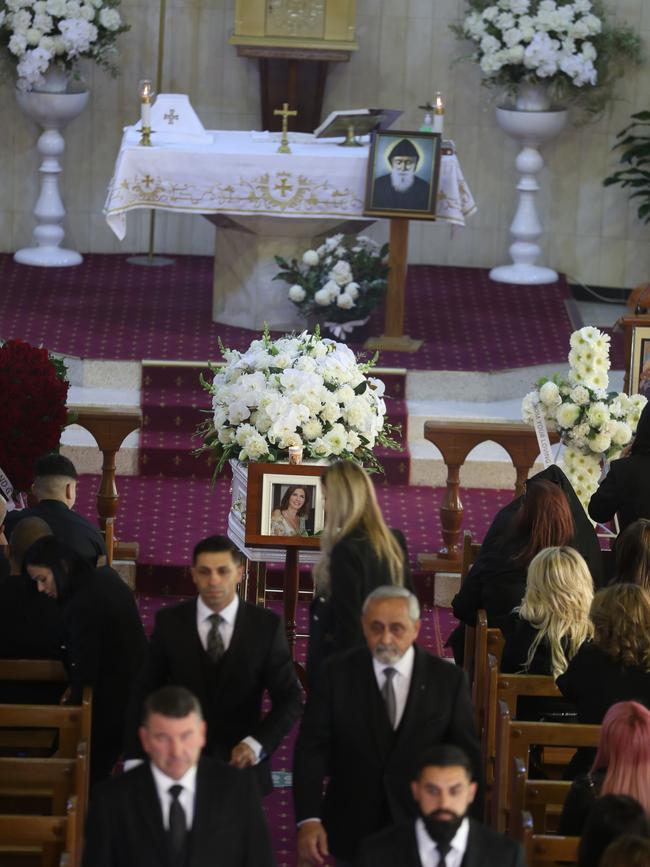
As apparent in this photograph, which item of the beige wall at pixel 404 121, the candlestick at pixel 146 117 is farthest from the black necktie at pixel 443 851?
the beige wall at pixel 404 121

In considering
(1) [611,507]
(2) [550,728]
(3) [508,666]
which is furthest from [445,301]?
(2) [550,728]

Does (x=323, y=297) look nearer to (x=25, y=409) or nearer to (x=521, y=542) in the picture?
(x=25, y=409)

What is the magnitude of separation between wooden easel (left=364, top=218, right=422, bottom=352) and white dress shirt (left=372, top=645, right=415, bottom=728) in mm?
6683

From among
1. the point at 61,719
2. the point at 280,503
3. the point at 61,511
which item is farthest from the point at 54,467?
the point at 61,719

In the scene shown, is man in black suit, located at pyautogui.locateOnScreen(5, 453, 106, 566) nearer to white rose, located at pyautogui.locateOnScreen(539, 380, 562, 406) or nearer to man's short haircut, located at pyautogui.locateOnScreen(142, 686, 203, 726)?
white rose, located at pyautogui.locateOnScreen(539, 380, 562, 406)

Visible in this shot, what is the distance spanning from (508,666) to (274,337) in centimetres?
593

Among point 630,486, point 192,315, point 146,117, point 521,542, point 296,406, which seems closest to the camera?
point 521,542

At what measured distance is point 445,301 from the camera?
1376 cm

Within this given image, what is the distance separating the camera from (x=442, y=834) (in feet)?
13.8

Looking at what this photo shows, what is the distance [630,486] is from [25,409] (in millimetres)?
2829

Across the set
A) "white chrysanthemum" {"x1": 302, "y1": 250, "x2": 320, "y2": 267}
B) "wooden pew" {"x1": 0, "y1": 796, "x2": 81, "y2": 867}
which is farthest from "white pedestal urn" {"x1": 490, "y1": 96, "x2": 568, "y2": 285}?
"wooden pew" {"x1": 0, "y1": 796, "x2": 81, "y2": 867}

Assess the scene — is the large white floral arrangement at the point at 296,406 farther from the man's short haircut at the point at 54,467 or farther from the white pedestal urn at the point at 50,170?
the white pedestal urn at the point at 50,170

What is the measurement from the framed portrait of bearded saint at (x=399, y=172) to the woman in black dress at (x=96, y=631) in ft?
18.3

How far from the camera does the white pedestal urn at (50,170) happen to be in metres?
13.6
